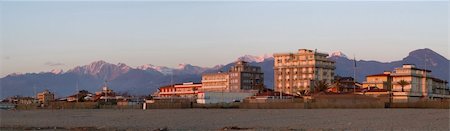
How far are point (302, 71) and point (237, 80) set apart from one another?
2257 cm

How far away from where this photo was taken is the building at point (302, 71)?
489ft

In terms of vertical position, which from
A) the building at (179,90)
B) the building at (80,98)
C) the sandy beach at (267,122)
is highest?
the building at (179,90)

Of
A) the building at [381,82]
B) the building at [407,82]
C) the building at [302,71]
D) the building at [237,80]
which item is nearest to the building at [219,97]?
the building at [381,82]

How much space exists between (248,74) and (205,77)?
13.4 m

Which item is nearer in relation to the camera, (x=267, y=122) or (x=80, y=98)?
(x=267, y=122)

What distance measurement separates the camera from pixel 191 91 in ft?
558

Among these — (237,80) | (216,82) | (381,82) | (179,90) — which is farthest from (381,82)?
(179,90)

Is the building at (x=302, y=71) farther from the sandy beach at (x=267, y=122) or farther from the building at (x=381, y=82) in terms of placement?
the sandy beach at (x=267, y=122)

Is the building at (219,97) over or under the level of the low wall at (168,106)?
over

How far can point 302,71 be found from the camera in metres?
150

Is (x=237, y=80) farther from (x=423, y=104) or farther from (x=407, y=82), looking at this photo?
(x=423, y=104)

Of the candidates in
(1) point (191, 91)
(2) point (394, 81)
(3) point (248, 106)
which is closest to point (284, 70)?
(1) point (191, 91)

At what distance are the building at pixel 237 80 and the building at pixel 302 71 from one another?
10982mm

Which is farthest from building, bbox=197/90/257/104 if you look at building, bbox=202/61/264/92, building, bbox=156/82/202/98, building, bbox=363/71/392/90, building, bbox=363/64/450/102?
building, bbox=156/82/202/98
